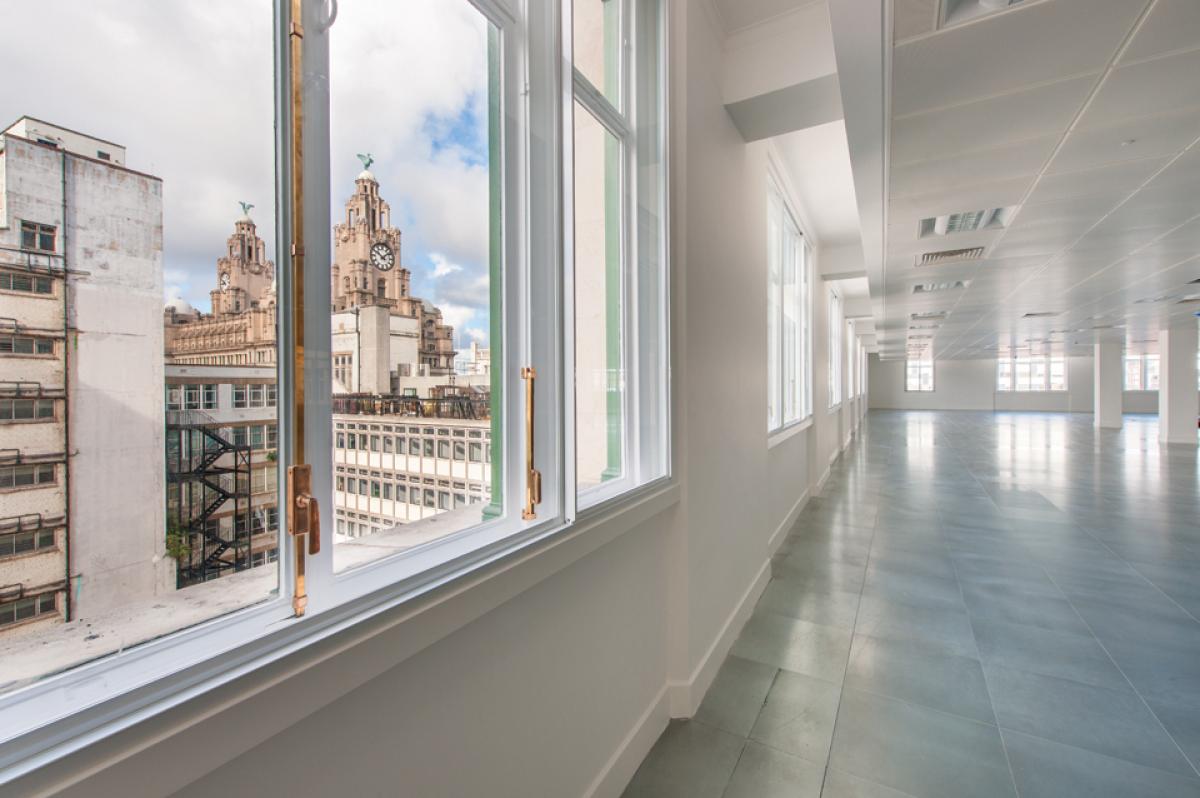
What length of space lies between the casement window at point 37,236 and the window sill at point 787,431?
405 cm

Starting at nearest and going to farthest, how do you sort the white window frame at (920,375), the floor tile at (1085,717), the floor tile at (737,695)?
1. the floor tile at (1085,717)
2. the floor tile at (737,695)
3. the white window frame at (920,375)

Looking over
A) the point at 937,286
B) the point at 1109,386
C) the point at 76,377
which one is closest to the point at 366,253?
the point at 76,377

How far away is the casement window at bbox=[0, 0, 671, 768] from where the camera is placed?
2.39ft

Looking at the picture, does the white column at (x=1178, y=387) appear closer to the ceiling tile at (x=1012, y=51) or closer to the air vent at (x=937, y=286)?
the air vent at (x=937, y=286)

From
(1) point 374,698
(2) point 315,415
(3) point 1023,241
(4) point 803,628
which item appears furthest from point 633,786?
(3) point 1023,241

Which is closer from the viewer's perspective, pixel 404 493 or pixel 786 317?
pixel 404 493

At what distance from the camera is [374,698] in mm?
1006

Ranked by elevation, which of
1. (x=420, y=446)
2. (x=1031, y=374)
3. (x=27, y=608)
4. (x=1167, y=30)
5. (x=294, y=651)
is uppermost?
(x=1167, y=30)

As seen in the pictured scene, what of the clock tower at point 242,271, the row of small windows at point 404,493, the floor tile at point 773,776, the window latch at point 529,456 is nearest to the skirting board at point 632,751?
the floor tile at point 773,776

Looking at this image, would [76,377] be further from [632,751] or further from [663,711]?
[663,711]

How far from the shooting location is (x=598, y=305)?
2076 mm

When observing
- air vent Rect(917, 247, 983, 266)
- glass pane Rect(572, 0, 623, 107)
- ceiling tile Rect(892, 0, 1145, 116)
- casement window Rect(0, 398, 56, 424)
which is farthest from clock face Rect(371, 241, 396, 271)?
air vent Rect(917, 247, 983, 266)

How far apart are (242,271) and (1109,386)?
22.4 m

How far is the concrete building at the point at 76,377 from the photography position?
2.03 ft
